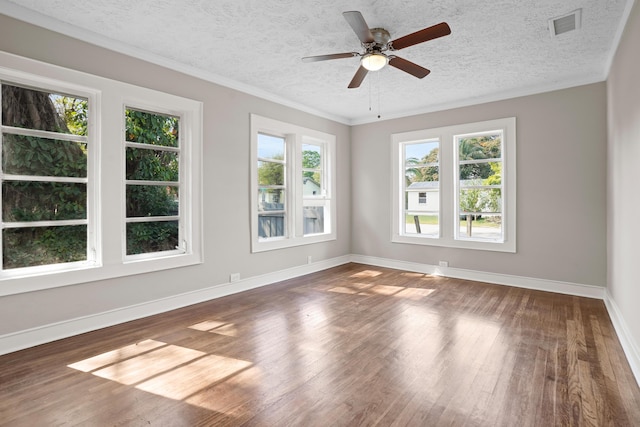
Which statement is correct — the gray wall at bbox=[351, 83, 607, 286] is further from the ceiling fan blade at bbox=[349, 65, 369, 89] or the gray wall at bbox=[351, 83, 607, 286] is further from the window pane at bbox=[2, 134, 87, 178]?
the window pane at bbox=[2, 134, 87, 178]

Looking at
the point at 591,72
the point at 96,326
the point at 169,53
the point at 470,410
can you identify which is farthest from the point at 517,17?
the point at 96,326

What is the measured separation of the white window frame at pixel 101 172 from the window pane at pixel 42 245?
→ 0.21 feet

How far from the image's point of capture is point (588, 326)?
3.39 meters

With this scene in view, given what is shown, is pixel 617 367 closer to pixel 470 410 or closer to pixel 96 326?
pixel 470 410

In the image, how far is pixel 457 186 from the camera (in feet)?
18.2

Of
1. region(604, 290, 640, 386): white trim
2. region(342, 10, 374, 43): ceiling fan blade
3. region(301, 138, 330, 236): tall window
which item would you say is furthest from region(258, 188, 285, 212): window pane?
region(604, 290, 640, 386): white trim

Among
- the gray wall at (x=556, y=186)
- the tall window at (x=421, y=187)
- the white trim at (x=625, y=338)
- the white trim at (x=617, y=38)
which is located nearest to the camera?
the white trim at (x=625, y=338)

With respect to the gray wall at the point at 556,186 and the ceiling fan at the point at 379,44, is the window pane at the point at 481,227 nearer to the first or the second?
the gray wall at the point at 556,186

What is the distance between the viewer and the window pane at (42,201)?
290cm

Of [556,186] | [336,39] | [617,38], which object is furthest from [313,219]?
[617,38]

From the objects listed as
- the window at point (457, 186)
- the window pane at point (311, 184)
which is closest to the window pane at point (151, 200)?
the window pane at point (311, 184)

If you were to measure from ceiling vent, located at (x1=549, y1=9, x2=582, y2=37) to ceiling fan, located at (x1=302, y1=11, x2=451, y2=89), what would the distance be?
3.84ft

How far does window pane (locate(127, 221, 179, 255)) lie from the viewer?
3.68 meters

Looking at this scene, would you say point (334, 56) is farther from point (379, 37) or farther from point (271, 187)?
point (271, 187)
